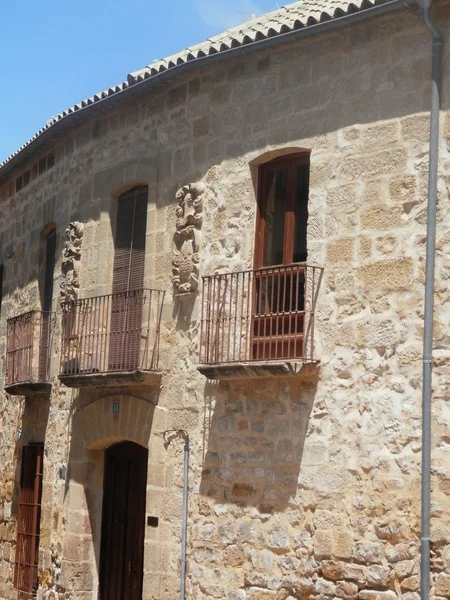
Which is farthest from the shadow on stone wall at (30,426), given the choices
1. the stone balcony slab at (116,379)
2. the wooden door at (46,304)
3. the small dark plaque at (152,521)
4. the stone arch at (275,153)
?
the stone arch at (275,153)

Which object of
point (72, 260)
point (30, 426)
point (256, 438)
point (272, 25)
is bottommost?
point (256, 438)

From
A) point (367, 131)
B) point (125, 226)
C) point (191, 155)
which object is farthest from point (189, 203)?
point (367, 131)

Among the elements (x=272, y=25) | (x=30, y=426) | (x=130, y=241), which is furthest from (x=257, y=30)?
(x=30, y=426)

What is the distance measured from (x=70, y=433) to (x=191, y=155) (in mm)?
3714

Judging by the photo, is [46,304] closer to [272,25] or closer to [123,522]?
[123,522]

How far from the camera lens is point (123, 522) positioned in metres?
12.9

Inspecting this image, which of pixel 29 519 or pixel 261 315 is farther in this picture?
pixel 29 519

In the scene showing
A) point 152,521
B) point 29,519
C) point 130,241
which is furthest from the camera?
point 29,519

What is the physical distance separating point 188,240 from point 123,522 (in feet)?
11.2

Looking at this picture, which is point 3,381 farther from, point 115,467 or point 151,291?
point 151,291

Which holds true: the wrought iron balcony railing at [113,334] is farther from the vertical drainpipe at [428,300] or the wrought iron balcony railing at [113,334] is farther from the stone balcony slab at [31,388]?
the vertical drainpipe at [428,300]

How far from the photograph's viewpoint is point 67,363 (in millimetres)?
13039

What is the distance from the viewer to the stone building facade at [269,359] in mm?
9586

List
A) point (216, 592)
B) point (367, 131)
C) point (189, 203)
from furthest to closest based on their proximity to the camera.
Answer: point (189, 203), point (216, 592), point (367, 131)
